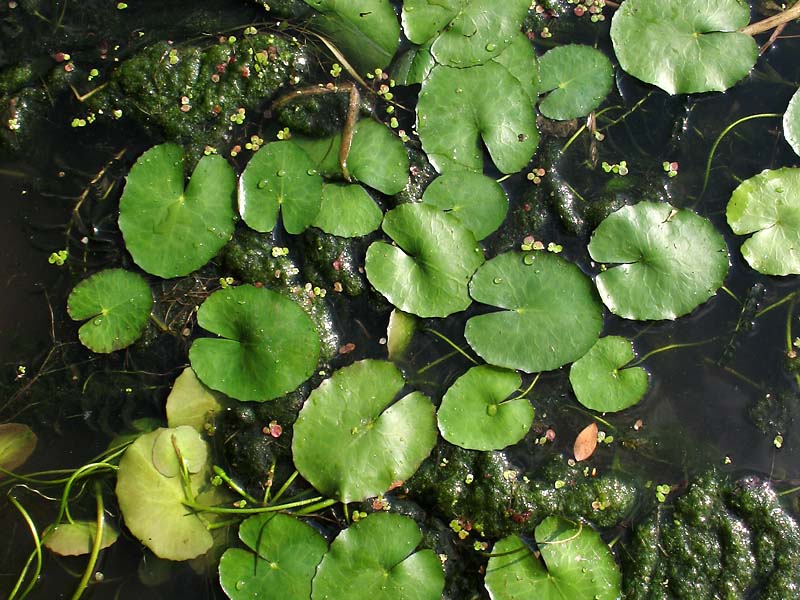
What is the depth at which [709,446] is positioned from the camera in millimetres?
3070

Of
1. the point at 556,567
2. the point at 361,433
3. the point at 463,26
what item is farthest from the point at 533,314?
the point at 463,26

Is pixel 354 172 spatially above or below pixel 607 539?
above

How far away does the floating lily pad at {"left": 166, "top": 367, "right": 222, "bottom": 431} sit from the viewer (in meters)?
2.96

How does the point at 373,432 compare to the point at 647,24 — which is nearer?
the point at 373,432

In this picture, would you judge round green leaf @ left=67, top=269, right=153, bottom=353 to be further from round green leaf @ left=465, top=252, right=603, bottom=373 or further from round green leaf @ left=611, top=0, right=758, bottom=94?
round green leaf @ left=611, top=0, right=758, bottom=94

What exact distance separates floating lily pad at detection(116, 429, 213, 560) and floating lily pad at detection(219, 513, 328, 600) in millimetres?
155

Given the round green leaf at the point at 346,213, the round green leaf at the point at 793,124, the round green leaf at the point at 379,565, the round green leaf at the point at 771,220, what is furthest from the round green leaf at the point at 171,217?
Answer: the round green leaf at the point at 793,124

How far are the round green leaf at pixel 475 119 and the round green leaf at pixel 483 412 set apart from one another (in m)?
0.92

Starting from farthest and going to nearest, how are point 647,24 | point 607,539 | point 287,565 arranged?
point 647,24 < point 607,539 < point 287,565

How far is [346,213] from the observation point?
120 inches

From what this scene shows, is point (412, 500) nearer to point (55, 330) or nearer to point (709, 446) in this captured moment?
point (709, 446)

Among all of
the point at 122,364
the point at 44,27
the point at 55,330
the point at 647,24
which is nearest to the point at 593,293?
the point at 647,24

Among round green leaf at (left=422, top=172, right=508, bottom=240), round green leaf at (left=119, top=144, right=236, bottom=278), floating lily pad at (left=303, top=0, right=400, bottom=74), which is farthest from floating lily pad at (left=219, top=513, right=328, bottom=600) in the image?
floating lily pad at (left=303, top=0, right=400, bottom=74)

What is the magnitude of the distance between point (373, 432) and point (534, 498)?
2.41 ft
